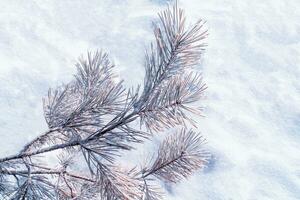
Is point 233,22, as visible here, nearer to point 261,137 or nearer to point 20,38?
point 261,137

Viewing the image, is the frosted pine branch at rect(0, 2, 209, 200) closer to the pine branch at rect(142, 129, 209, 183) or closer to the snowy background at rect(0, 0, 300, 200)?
the pine branch at rect(142, 129, 209, 183)

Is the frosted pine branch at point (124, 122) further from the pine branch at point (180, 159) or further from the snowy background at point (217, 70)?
the snowy background at point (217, 70)

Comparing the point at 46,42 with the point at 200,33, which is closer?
the point at 200,33

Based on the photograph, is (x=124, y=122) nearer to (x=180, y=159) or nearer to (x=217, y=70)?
(x=180, y=159)

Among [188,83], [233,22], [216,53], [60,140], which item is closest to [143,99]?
[188,83]

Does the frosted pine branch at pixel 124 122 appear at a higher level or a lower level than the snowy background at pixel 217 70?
lower

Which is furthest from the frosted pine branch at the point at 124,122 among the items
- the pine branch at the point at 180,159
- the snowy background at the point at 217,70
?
the snowy background at the point at 217,70
